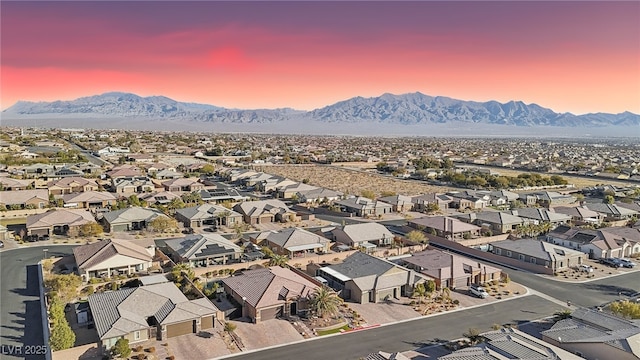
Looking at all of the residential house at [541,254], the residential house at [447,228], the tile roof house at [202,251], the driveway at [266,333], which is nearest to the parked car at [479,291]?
the residential house at [541,254]

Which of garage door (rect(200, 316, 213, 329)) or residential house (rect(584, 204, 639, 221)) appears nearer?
garage door (rect(200, 316, 213, 329))

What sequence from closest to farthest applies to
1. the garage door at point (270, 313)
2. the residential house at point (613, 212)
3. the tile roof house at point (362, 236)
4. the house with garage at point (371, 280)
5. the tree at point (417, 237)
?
the garage door at point (270, 313)
the house with garage at point (371, 280)
the tile roof house at point (362, 236)
the tree at point (417, 237)
the residential house at point (613, 212)

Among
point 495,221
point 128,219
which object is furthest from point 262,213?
point 495,221

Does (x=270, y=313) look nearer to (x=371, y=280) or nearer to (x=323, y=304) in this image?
(x=323, y=304)

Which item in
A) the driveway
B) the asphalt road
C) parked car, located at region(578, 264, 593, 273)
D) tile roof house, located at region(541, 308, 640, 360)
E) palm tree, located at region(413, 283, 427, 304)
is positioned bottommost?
the driveway

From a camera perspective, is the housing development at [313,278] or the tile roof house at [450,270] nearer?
the housing development at [313,278]

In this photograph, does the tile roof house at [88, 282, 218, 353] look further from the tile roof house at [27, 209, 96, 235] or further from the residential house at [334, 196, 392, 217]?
the residential house at [334, 196, 392, 217]

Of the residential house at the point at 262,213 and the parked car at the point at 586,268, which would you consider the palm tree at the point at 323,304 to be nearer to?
the parked car at the point at 586,268

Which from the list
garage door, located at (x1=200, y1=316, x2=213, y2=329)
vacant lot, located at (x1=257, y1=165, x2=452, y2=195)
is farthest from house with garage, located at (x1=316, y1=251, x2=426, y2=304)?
vacant lot, located at (x1=257, y1=165, x2=452, y2=195)
